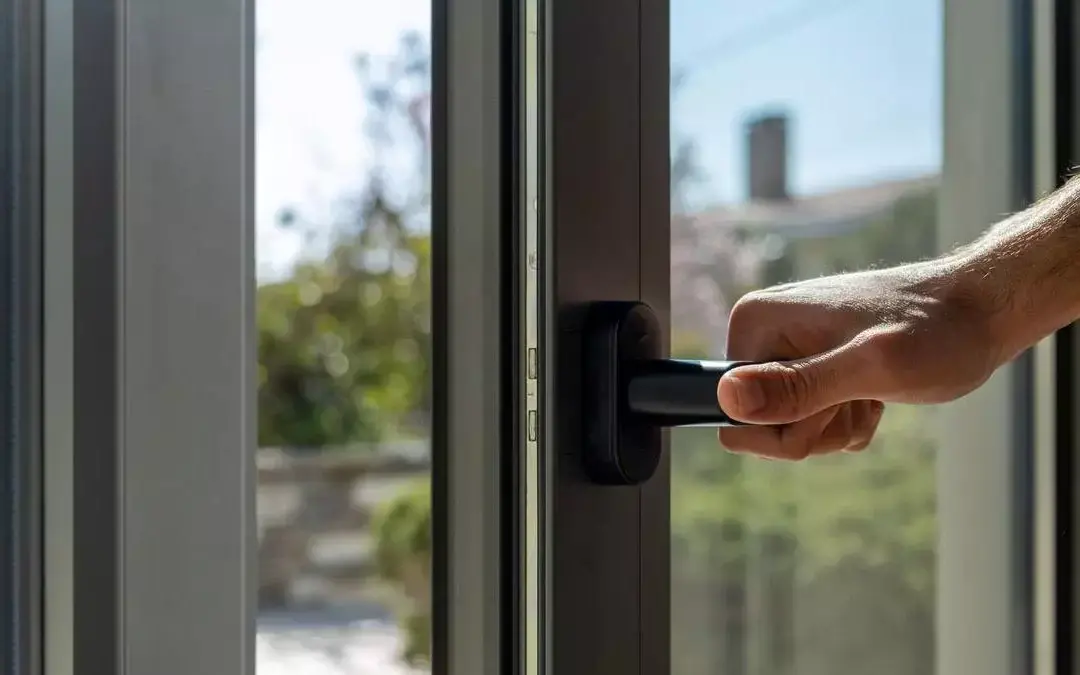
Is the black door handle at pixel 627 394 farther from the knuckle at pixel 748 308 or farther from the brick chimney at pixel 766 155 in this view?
the brick chimney at pixel 766 155


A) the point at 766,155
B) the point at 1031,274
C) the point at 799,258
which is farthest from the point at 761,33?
the point at 1031,274

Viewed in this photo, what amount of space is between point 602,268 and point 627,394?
0.08 m

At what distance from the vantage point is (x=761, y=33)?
0.84 meters

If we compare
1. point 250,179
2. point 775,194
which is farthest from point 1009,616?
point 250,179

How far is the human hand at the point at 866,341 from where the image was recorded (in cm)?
56

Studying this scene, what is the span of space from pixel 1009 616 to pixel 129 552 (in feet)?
2.92

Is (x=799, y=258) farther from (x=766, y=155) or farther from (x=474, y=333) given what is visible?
(x=474, y=333)

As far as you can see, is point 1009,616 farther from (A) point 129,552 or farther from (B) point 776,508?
(A) point 129,552

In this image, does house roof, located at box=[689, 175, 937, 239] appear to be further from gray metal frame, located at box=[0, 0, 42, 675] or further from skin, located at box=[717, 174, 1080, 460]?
gray metal frame, located at box=[0, 0, 42, 675]

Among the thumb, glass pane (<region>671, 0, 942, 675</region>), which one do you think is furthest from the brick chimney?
the thumb

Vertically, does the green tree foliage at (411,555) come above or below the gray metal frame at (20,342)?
below

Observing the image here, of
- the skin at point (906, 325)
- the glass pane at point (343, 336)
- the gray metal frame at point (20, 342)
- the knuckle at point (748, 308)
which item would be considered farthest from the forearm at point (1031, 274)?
the gray metal frame at point (20, 342)

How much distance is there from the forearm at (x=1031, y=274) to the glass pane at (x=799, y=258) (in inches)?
8.4

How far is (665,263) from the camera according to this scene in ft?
1.95
